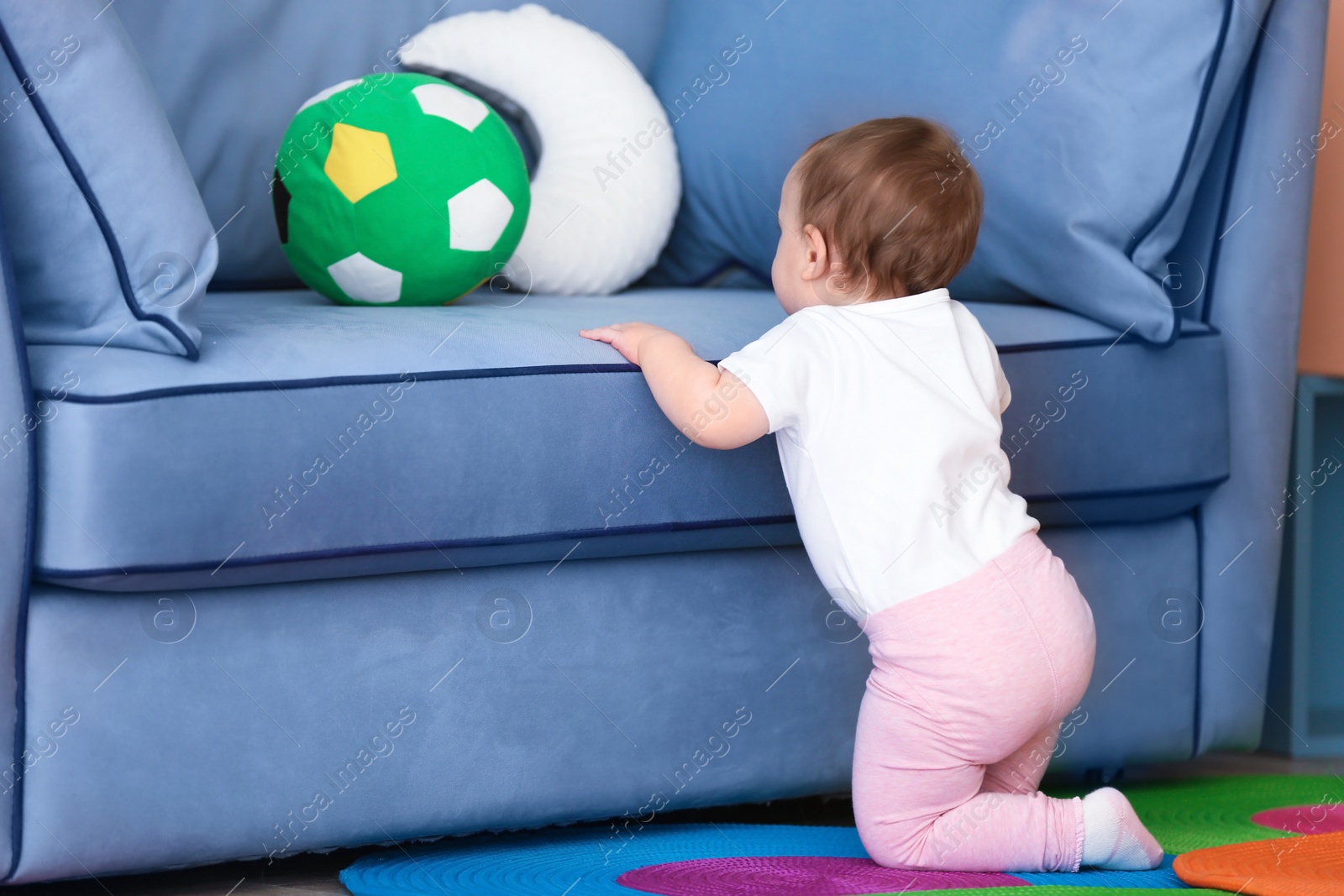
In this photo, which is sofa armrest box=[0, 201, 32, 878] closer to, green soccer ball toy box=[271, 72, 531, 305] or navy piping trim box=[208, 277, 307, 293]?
green soccer ball toy box=[271, 72, 531, 305]

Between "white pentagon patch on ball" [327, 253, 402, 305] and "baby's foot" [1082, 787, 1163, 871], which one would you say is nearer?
"baby's foot" [1082, 787, 1163, 871]

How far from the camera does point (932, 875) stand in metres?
0.94

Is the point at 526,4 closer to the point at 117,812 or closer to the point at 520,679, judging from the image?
the point at 520,679

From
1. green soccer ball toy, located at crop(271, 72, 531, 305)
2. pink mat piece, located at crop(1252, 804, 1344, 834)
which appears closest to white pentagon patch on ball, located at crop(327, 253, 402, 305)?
green soccer ball toy, located at crop(271, 72, 531, 305)

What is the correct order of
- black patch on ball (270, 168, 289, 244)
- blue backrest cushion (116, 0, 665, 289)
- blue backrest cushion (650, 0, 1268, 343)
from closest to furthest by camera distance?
blue backrest cushion (650, 0, 1268, 343)
black patch on ball (270, 168, 289, 244)
blue backrest cushion (116, 0, 665, 289)

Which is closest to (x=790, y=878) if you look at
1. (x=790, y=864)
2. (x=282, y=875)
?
(x=790, y=864)

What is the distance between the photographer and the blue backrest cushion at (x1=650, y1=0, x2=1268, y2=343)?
118 centimetres

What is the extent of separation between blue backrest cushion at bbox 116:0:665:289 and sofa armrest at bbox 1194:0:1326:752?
101 cm

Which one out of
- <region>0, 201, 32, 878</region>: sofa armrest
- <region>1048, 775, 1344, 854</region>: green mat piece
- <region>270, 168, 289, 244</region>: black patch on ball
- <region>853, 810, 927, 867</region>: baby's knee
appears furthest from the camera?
<region>270, 168, 289, 244</region>: black patch on ball

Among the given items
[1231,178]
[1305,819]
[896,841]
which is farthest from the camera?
[1231,178]

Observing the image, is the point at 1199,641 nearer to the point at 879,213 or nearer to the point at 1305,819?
the point at 1305,819

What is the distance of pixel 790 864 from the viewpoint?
3.22ft

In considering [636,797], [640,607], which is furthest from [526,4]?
[636,797]

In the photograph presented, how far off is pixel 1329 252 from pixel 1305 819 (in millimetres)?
711
